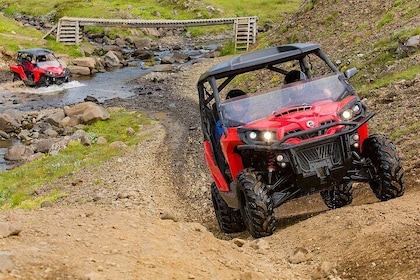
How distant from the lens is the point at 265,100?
9930mm

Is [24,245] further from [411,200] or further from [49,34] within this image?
[49,34]

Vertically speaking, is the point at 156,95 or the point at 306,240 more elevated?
the point at 306,240

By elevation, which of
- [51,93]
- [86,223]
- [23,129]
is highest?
[86,223]

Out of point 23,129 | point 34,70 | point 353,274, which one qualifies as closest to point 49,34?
point 34,70

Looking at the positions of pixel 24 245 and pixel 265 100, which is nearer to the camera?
pixel 24 245

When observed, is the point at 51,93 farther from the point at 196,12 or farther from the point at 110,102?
the point at 196,12

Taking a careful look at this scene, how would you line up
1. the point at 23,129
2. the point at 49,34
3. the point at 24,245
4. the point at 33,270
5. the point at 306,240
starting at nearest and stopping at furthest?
the point at 33,270 < the point at 24,245 < the point at 306,240 < the point at 23,129 < the point at 49,34

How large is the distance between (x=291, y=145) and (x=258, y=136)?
63 centimetres

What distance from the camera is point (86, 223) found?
28.9ft

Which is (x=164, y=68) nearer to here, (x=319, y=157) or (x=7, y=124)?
(x=7, y=124)

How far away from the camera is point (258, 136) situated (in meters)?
8.89

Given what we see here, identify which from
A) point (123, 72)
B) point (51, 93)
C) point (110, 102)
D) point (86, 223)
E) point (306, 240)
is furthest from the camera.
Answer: point (123, 72)

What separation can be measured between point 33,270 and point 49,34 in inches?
2159

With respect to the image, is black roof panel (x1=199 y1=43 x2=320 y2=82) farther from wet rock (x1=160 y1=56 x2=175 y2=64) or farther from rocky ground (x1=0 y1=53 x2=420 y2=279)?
wet rock (x1=160 y1=56 x2=175 y2=64)
